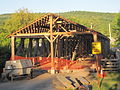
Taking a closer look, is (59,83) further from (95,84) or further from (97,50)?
(97,50)

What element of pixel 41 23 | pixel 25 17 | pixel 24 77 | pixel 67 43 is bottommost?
pixel 24 77

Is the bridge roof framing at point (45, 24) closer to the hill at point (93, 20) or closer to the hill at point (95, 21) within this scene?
the hill at point (93, 20)

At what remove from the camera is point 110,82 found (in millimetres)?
14109

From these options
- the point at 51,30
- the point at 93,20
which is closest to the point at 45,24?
the point at 51,30

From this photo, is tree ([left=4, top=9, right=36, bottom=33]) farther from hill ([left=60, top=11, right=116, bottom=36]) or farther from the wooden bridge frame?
hill ([left=60, top=11, right=116, bottom=36])

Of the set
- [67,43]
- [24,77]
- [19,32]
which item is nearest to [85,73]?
[24,77]

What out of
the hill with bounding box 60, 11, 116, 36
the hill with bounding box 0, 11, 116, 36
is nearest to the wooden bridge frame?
the hill with bounding box 0, 11, 116, 36

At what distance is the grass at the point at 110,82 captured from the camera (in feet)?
41.6

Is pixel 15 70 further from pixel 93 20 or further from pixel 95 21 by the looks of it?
pixel 93 20

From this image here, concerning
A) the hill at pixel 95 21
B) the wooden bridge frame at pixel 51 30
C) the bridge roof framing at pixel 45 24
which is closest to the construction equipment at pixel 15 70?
the wooden bridge frame at pixel 51 30

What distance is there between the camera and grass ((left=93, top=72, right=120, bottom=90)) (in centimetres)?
1269

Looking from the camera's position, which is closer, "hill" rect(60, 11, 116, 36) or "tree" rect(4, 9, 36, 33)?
"tree" rect(4, 9, 36, 33)

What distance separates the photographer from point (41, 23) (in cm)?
2058

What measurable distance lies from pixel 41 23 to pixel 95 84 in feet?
30.5
